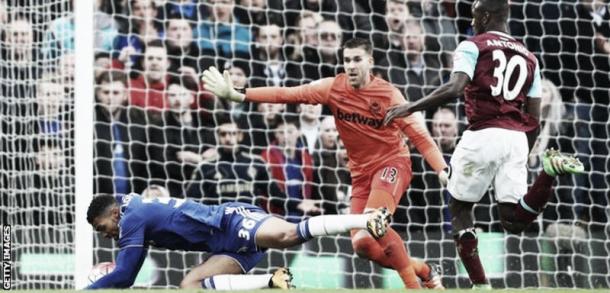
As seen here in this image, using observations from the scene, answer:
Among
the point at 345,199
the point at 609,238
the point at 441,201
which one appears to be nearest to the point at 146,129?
the point at 345,199

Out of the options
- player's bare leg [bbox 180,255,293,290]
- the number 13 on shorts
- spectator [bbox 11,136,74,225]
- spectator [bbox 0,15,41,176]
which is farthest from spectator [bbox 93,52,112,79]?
player's bare leg [bbox 180,255,293,290]

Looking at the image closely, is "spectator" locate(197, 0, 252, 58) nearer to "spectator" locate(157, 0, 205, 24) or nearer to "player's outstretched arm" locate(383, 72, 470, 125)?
"spectator" locate(157, 0, 205, 24)

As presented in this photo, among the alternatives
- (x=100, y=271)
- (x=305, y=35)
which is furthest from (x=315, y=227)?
(x=305, y=35)

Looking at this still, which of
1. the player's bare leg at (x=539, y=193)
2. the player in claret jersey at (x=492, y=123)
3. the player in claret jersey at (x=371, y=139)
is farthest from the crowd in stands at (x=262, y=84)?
the player's bare leg at (x=539, y=193)

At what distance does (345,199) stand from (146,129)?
185cm

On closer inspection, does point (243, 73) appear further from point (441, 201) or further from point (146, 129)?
point (441, 201)

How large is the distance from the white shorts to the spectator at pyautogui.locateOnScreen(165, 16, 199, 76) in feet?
14.1

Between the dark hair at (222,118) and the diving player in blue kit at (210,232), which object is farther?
the dark hair at (222,118)

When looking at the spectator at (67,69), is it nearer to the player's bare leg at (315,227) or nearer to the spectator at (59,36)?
the spectator at (59,36)

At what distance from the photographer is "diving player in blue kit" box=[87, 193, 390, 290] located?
901 centimetres

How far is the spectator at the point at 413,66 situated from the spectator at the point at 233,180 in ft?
4.88

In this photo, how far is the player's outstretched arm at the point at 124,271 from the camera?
8.83 metres

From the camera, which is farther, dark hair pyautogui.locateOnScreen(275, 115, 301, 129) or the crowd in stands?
dark hair pyautogui.locateOnScreen(275, 115, 301, 129)

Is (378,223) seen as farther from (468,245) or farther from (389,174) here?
(389,174)
